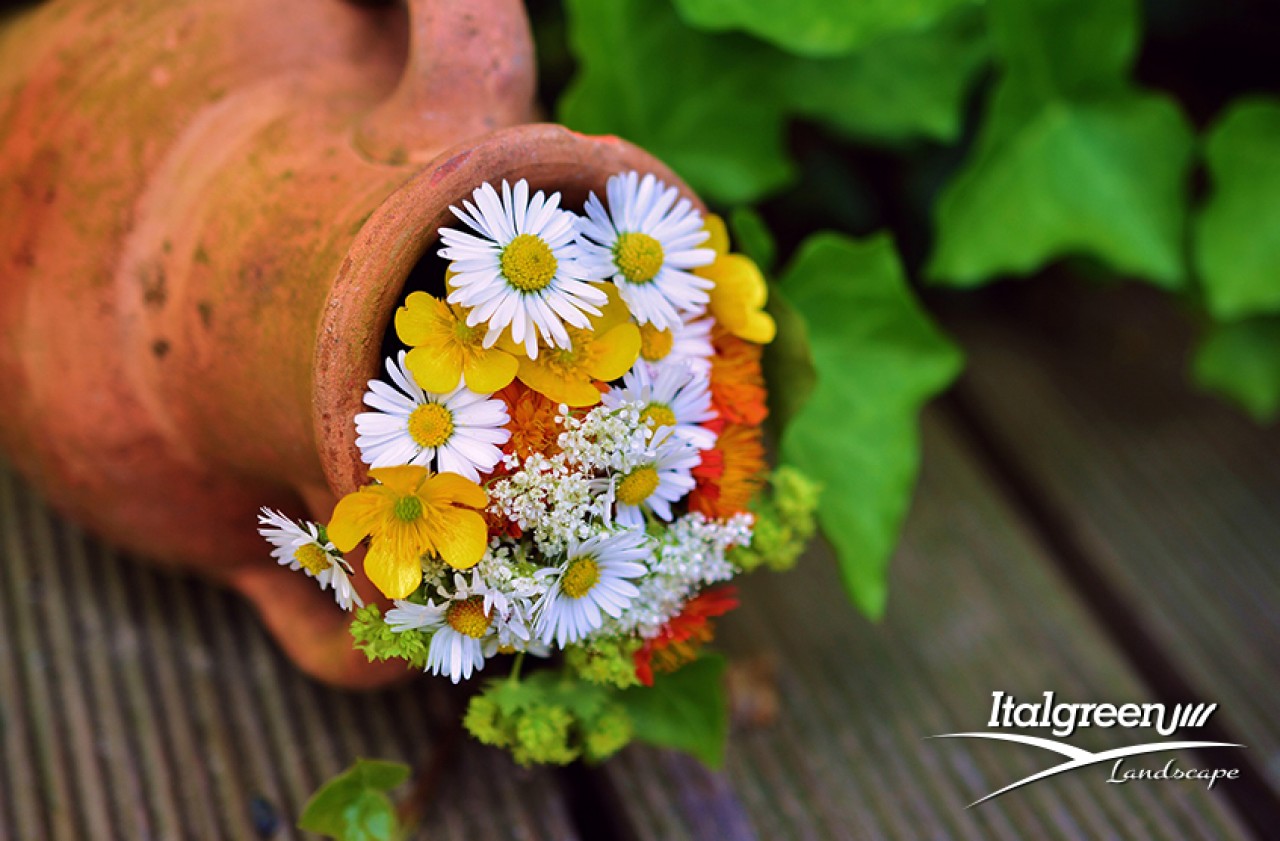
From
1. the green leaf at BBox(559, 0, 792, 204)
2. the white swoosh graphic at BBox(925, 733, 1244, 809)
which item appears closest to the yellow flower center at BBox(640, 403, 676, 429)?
the green leaf at BBox(559, 0, 792, 204)

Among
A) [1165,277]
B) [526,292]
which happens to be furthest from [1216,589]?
[526,292]

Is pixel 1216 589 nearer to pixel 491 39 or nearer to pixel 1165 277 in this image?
pixel 1165 277

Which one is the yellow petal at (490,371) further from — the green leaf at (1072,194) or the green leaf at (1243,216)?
the green leaf at (1243,216)

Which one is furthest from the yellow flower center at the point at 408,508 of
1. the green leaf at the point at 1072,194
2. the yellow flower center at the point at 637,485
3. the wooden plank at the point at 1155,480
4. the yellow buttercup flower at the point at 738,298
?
the wooden plank at the point at 1155,480

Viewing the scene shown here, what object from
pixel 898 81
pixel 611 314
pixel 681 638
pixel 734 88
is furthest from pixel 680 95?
pixel 681 638

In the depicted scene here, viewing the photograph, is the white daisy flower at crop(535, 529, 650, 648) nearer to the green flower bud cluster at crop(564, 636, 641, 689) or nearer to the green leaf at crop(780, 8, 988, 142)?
the green flower bud cluster at crop(564, 636, 641, 689)
